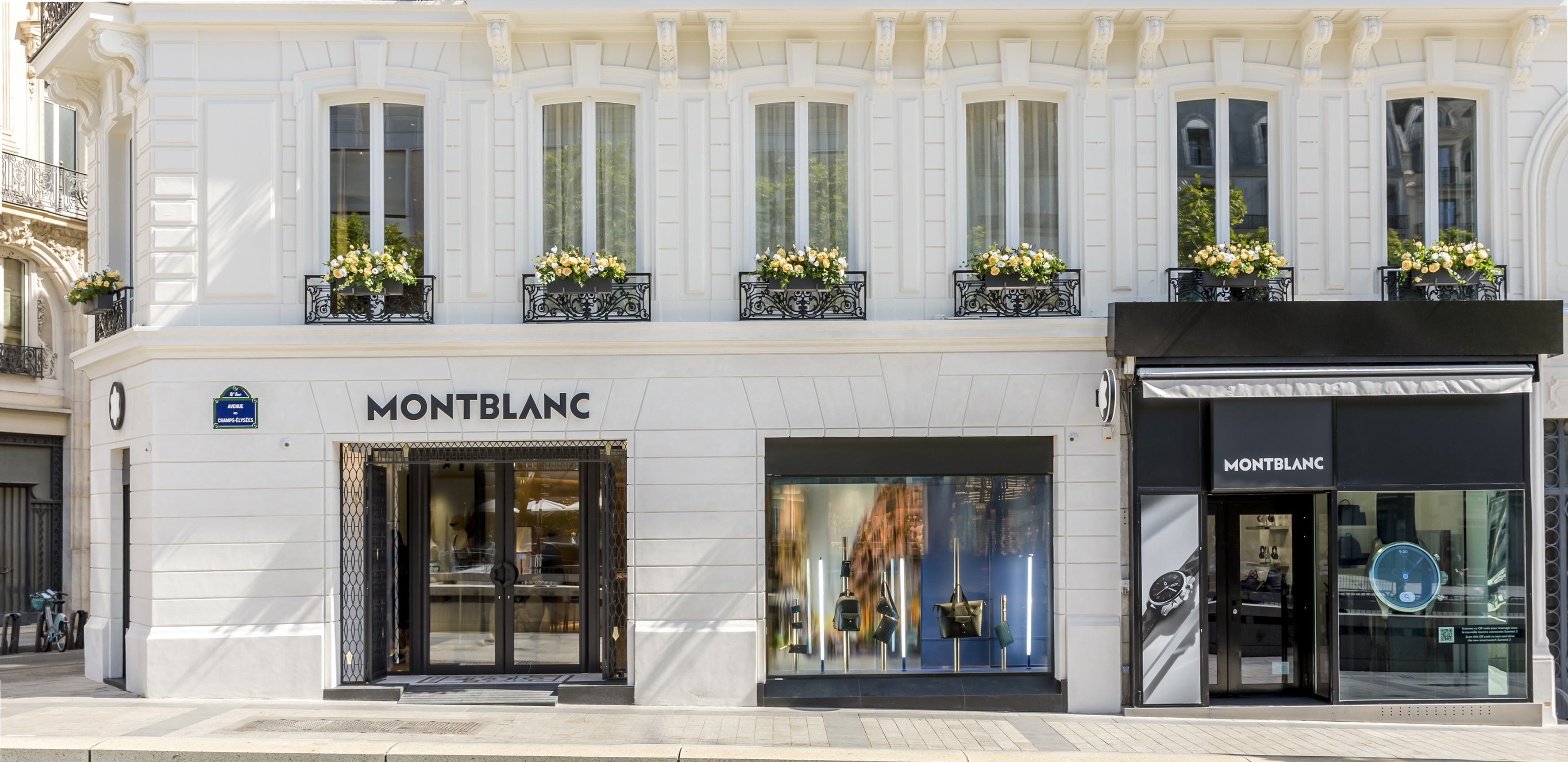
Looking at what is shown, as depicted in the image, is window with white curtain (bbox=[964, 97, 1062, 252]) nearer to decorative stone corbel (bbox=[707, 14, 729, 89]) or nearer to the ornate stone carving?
the ornate stone carving

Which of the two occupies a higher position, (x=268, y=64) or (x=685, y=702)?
(x=268, y=64)

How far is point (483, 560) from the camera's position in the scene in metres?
12.2

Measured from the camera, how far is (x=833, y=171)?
11.5m

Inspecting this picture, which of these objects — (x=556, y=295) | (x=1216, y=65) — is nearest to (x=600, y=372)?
(x=556, y=295)

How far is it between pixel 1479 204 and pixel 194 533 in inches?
513

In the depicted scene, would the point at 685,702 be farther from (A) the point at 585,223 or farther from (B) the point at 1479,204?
(B) the point at 1479,204

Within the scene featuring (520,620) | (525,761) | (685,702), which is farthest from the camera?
(520,620)

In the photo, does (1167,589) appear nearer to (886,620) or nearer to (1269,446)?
(1269,446)

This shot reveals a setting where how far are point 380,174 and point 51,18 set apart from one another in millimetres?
5087

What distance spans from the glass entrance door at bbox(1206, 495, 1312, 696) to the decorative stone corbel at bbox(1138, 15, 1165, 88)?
4.21 metres

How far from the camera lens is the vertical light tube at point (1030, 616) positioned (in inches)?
451

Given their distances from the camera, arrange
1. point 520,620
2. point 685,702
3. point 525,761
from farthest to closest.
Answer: point 520,620 < point 685,702 < point 525,761

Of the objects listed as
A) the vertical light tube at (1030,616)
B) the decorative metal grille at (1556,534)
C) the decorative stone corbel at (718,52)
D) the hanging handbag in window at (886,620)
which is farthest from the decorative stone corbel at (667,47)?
the decorative metal grille at (1556,534)

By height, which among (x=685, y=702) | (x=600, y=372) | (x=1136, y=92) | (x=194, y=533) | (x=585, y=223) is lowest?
(x=685, y=702)
